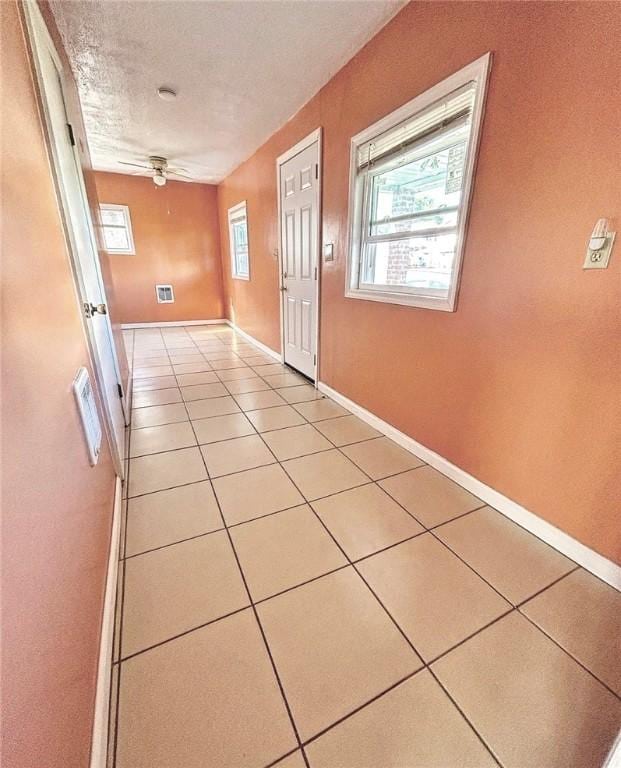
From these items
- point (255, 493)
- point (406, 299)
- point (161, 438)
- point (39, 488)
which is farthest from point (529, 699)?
point (161, 438)

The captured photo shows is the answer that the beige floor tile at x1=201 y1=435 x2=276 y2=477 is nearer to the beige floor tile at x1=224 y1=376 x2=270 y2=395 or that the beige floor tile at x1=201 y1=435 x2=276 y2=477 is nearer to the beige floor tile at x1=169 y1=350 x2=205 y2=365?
the beige floor tile at x1=224 y1=376 x2=270 y2=395

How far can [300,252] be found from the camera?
3.23 m

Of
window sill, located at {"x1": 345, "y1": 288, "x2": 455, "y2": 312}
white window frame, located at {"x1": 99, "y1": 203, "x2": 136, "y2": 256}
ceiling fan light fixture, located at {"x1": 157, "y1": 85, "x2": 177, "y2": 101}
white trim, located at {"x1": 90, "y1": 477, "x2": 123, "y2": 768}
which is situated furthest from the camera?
white window frame, located at {"x1": 99, "y1": 203, "x2": 136, "y2": 256}

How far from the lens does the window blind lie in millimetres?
1576

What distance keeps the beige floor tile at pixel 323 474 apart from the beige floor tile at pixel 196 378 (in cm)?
180

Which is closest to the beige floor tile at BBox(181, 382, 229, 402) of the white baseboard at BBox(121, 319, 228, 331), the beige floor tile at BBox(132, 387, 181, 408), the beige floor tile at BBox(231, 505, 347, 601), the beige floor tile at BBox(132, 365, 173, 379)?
the beige floor tile at BBox(132, 387, 181, 408)

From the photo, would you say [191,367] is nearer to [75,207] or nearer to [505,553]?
[75,207]

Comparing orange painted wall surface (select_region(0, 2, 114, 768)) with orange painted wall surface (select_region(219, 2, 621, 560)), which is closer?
orange painted wall surface (select_region(0, 2, 114, 768))

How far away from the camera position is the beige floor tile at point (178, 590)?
1.10 m

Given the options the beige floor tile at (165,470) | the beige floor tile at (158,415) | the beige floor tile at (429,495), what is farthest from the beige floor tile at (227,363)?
the beige floor tile at (429,495)

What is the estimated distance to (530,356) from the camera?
1.43 m

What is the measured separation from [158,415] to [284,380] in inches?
52.8

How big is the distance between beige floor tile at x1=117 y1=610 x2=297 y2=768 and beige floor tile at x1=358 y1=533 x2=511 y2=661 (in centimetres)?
50

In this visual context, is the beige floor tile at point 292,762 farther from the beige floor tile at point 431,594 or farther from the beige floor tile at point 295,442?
the beige floor tile at point 295,442
